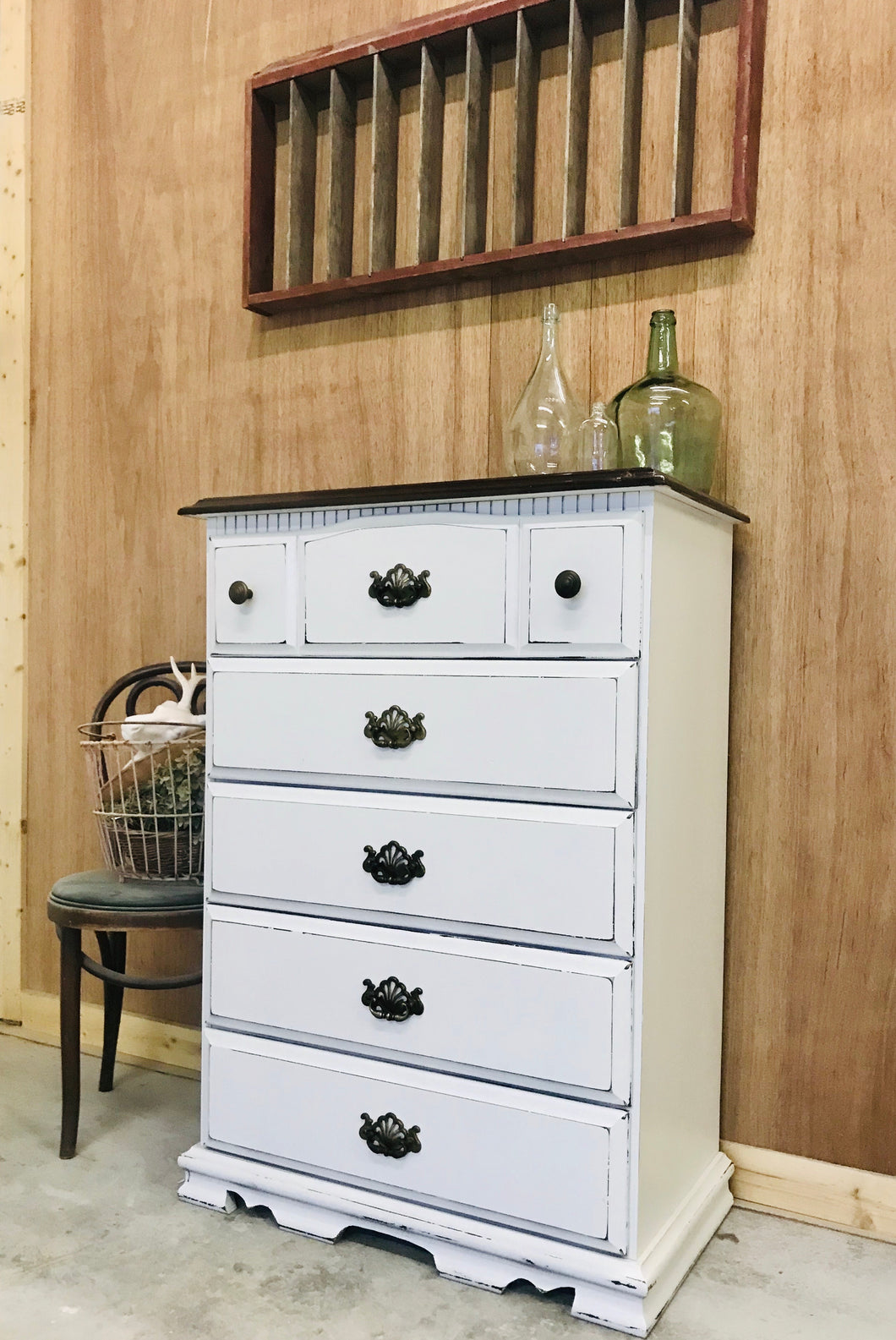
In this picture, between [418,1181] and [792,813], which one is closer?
[418,1181]

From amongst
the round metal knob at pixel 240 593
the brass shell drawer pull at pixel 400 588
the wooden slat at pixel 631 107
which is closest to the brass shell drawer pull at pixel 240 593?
the round metal knob at pixel 240 593

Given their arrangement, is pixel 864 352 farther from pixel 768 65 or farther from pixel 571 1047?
pixel 571 1047

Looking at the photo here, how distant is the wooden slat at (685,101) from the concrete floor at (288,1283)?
1.63 m

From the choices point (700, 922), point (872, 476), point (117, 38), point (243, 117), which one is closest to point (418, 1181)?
point (700, 922)

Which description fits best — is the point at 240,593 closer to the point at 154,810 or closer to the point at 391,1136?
the point at 154,810

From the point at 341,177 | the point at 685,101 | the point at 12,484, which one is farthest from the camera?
the point at 12,484

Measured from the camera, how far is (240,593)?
176 centimetres

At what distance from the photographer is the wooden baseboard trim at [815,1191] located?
5.67 ft

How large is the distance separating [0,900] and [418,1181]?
1.54 meters

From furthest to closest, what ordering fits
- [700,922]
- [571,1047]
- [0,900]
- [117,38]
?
1. [0,900]
2. [117,38]
3. [700,922]
4. [571,1047]

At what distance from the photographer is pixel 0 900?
107 inches

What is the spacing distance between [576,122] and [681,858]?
1261 mm

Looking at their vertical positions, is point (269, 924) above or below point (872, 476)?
below

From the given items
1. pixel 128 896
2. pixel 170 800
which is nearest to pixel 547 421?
pixel 170 800
